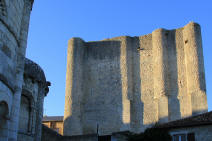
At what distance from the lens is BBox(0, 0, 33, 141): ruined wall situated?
857 cm

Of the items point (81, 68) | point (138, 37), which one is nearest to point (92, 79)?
point (81, 68)

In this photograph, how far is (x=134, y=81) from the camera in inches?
1030

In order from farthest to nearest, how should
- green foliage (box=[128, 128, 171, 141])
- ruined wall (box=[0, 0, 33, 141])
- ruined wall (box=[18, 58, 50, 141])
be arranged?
ruined wall (box=[18, 58, 50, 141])
green foliage (box=[128, 128, 171, 141])
ruined wall (box=[0, 0, 33, 141])

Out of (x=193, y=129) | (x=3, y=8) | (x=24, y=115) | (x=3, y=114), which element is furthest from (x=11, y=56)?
(x=193, y=129)

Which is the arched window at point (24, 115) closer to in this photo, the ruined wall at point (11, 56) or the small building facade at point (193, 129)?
the ruined wall at point (11, 56)

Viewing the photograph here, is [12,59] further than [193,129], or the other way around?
[193,129]

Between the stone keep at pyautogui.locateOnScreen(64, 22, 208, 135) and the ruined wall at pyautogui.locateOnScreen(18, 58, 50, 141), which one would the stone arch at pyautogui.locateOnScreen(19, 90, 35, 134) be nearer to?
the ruined wall at pyautogui.locateOnScreen(18, 58, 50, 141)

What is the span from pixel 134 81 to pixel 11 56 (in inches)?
703

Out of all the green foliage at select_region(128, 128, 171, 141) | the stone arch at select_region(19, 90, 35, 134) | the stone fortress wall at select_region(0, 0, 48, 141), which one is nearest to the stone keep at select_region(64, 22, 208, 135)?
the green foliage at select_region(128, 128, 171, 141)

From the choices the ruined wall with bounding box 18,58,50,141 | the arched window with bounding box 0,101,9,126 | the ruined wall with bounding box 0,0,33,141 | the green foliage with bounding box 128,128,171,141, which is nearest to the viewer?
the ruined wall with bounding box 0,0,33,141

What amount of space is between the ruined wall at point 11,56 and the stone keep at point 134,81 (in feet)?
52.2

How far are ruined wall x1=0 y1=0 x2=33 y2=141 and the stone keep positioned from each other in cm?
1590

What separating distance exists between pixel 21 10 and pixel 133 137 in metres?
7.12

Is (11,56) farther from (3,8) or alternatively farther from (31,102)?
(31,102)
